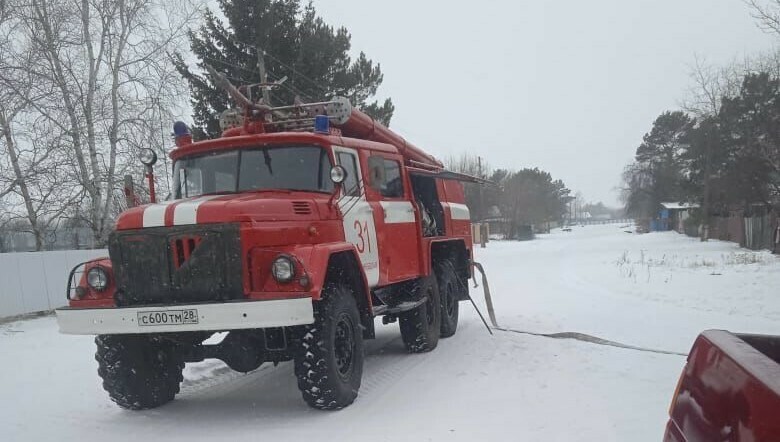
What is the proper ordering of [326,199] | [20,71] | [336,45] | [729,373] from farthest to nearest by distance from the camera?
[336,45] < [20,71] < [326,199] < [729,373]

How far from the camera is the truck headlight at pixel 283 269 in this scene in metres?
4.82

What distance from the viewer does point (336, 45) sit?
2312 centimetres

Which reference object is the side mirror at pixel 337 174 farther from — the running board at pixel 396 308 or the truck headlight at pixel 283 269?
the running board at pixel 396 308

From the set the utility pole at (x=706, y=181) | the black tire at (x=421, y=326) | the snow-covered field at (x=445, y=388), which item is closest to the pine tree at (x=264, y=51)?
the snow-covered field at (x=445, y=388)

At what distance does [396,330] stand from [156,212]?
19.1ft

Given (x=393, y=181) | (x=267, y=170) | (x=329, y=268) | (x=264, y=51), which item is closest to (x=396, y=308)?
(x=393, y=181)

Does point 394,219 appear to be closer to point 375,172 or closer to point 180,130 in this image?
point 375,172

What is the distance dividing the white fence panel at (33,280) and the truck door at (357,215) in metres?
8.89

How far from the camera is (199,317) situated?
4.72 meters

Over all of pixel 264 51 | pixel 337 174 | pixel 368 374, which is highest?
pixel 264 51

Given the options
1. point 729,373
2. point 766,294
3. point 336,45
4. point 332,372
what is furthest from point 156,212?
point 336,45

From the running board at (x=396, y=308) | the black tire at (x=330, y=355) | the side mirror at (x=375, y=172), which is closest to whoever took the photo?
the black tire at (x=330, y=355)

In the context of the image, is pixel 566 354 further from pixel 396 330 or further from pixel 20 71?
pixel 20 71

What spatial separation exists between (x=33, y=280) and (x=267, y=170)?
926 centimetres
